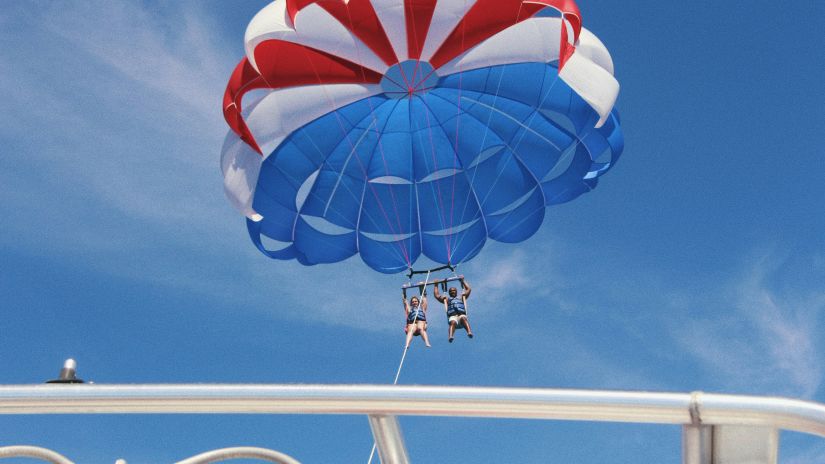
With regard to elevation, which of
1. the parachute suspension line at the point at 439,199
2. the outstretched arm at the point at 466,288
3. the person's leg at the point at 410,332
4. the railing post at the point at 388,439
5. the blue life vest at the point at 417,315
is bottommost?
the railing post at the point at 388,439

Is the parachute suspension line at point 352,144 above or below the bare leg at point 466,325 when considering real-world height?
above

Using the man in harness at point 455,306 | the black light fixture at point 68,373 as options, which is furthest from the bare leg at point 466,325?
the black light fixture at point 68,373

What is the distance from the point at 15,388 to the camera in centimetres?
214

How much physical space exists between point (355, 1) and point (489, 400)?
7780 mm

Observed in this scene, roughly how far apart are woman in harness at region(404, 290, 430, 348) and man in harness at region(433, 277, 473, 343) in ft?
0.68

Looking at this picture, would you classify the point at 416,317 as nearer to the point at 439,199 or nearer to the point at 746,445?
the point at 439,199

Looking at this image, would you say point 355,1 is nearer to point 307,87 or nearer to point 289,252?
point 307,87

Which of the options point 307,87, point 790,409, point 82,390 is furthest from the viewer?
point 307,87

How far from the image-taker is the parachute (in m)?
9.13

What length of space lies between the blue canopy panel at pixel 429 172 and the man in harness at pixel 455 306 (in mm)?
794

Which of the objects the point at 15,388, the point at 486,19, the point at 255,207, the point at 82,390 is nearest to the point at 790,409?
the point at 82,390

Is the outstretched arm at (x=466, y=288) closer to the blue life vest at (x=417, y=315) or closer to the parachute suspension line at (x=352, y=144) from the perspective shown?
the blue life vest at (x=417, y=315)

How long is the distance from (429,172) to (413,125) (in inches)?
25.2

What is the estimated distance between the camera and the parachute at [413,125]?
9133mm
